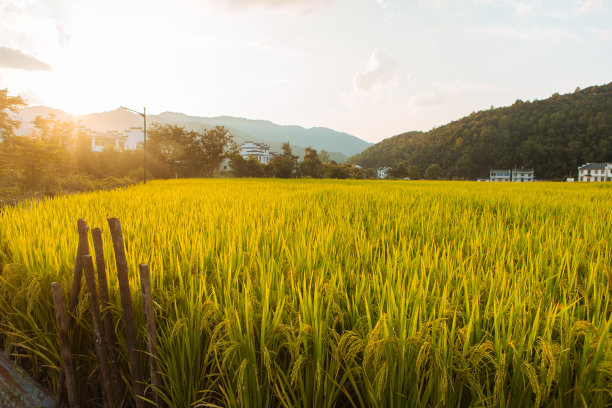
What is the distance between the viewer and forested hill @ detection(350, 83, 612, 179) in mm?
55188

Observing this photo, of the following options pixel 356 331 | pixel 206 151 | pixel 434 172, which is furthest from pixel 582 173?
pixel 356 331

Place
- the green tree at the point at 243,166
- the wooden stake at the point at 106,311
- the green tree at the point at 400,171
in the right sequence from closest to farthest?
the wooden stake at the point at 106,311 < the green tree at the point at 243,166 < the green tree at the point at 400,171

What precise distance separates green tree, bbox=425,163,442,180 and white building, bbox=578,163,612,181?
2839 centimetres

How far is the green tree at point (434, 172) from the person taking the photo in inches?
2990

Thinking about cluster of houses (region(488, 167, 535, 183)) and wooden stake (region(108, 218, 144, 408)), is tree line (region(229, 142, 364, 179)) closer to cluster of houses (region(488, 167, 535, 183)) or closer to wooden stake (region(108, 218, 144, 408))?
cluster of houses (region(488, 167, 535, 183))

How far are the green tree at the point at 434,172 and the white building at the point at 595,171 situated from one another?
28.4m

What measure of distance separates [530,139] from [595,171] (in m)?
18.2

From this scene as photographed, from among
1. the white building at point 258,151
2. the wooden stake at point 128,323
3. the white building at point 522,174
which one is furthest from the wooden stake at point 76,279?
the white building at point 522,174

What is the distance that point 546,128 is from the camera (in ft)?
192

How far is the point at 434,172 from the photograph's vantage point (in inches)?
3009

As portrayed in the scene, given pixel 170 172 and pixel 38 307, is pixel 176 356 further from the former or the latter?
pixel 170 172

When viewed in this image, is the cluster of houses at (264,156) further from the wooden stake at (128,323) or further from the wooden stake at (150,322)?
the wooden stake at (150,322)

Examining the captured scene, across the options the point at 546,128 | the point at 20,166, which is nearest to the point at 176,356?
the point at 20,166

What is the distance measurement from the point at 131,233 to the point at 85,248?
5.03ft
